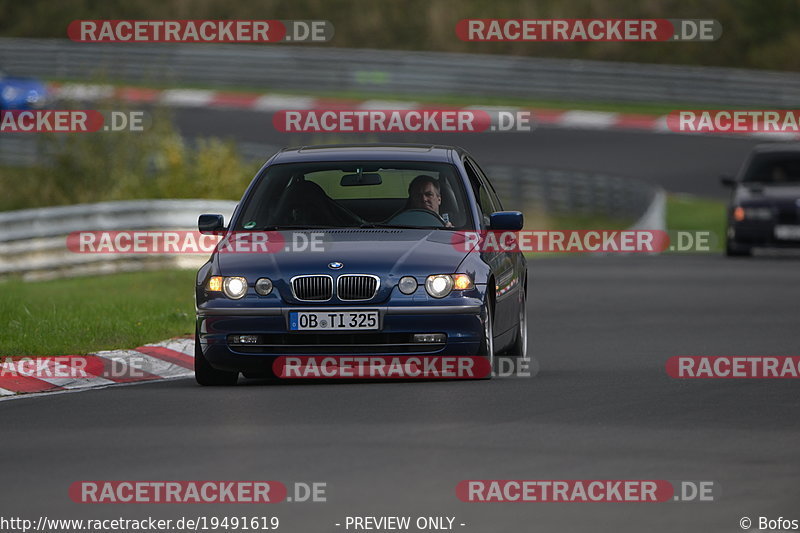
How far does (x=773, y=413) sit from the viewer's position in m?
10.5

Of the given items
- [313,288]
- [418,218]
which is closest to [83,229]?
Result: [418,218]

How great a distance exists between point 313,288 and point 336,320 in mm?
251

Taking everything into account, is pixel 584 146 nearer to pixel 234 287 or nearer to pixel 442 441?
pixel 234 287

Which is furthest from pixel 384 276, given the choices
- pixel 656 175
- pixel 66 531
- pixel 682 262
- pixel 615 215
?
pixel 656 175

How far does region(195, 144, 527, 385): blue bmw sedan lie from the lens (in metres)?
11.6

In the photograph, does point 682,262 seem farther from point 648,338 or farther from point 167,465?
point 167,465

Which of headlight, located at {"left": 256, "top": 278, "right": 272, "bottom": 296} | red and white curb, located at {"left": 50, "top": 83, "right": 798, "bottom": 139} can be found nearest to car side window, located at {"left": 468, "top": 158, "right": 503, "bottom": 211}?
headlight, located at {"left": 256, "top": 278, "right": 272, "bottom": 296}

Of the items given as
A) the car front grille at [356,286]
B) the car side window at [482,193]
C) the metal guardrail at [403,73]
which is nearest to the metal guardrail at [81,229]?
the car side window at [482,193]

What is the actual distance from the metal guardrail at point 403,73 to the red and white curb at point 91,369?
104 feet

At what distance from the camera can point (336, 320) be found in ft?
37.9

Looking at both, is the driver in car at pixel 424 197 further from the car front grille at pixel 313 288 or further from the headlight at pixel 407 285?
the car front grille at pixel 313 288

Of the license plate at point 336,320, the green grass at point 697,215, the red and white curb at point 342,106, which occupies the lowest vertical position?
the license plate at point 336,320

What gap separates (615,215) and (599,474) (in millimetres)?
27437

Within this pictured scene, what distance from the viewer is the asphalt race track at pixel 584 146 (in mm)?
39375
